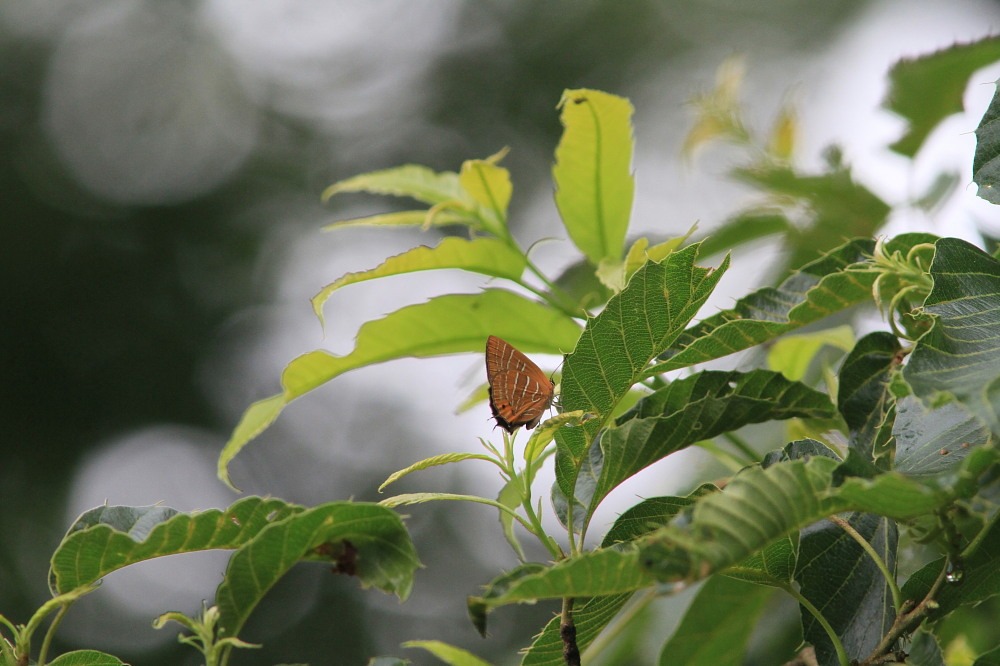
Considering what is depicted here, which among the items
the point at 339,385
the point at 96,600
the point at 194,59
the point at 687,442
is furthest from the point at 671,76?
the point at 687,442

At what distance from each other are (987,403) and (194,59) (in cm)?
763


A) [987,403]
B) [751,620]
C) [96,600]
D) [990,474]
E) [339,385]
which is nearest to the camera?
[987,403]

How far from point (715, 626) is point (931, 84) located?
3.26 ft

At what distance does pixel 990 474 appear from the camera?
74 cm

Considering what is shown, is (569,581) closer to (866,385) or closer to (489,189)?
(866,385)

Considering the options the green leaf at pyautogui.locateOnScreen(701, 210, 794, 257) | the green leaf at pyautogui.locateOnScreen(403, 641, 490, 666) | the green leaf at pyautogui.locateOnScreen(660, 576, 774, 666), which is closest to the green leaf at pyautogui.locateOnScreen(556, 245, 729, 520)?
the green leaf at pyautogui.locateOnScreen(403, 641, 490, 666)

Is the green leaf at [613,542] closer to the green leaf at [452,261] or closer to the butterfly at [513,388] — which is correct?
the butterfly at [513,388]

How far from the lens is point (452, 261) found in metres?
1.03

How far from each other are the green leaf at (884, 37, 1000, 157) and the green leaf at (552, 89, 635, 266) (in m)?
0.69

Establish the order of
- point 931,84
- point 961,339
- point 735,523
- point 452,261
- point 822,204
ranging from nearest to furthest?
1. point 735,523
2. point 961,339
3. point 452,261
4. point 931,84
5. point 822,204

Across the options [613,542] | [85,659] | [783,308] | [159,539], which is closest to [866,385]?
[783,308]

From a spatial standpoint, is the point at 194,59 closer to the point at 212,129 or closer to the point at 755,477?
the point at 212,129

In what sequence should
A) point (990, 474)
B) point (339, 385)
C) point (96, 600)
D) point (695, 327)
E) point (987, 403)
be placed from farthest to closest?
point (339, 385) → point (96, 600) → point (695, 327) → point (990, 474) → point (987, 403)

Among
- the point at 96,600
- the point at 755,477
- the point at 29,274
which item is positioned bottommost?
the point at 96,600
